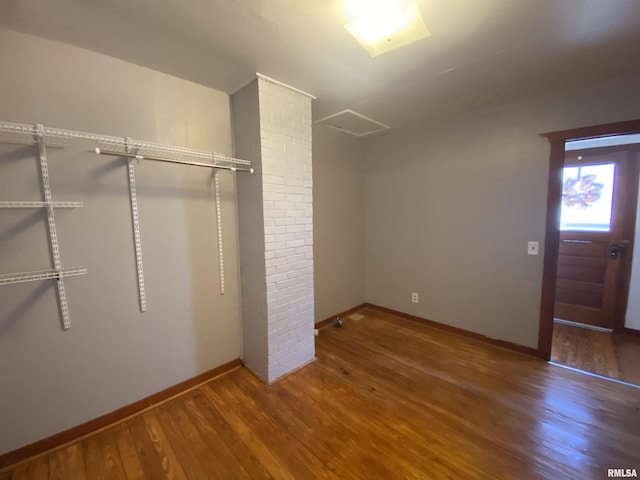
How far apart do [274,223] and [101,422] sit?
1.72 m

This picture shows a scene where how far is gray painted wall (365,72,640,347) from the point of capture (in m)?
2.32

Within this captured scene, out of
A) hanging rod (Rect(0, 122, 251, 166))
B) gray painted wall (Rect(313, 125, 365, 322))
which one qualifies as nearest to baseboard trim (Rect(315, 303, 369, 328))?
gray painted wall (Rect(313, 125, 365, 322))

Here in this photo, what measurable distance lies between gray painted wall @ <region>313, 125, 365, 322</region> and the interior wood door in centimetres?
255

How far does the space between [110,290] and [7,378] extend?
23.7 inches

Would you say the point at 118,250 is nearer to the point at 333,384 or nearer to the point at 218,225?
the point at 218,225

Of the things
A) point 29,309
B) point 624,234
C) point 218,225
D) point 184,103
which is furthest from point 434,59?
point 624,234

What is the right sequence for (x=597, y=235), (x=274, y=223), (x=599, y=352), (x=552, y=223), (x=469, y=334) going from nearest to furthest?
1. (x=274, y=223)
2. (x=552, y=223)
3. (x=599, y=352)
4. (x=469, y=334)
5. (x=597, y=235)

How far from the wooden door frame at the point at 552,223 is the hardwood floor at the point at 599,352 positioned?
0.95 ft

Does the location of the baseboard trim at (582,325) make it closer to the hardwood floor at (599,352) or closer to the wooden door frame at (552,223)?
the hardwood floor at (599,352)

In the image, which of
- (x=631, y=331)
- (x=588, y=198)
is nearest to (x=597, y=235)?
(x=588, y=198)

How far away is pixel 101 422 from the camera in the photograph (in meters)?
1.68

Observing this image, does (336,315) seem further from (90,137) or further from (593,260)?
(593,260)

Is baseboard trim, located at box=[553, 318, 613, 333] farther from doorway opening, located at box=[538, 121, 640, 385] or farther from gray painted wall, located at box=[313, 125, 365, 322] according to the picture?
gray painted wall, located at box=[313, 125, 365, 322]

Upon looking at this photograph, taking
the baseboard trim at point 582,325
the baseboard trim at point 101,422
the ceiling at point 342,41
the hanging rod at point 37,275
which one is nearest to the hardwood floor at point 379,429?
the baseboard trim at point 101,422
